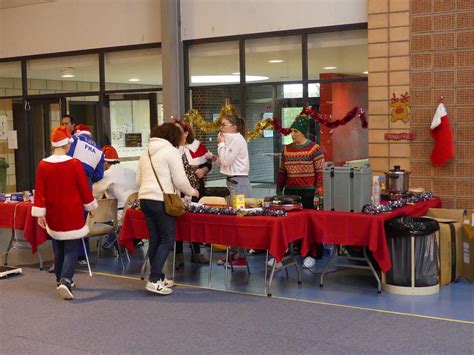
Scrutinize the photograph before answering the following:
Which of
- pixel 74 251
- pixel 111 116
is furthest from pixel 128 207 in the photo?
pixel 111 116

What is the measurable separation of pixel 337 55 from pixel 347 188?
272 cm

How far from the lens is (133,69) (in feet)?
31.1

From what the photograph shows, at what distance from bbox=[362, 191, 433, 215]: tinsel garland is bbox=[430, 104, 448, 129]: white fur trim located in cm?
73

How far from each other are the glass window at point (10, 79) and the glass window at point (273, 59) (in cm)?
435

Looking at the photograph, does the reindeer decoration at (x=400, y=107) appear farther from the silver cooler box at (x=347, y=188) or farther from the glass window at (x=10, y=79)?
the glass window at (x=10, y=79)

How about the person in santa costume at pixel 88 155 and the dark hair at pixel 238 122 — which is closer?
the person in santa costume at pixel 88 155

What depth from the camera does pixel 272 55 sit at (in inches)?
325

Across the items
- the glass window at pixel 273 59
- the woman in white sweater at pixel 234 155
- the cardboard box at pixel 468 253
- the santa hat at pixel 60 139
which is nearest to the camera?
the santa hat at pixel 60 139

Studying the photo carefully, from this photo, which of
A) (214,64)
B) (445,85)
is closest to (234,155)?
(445,85)

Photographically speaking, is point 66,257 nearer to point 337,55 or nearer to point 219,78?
point 219,78

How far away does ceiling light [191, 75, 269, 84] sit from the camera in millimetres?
8406

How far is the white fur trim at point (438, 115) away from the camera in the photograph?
6.76 metres

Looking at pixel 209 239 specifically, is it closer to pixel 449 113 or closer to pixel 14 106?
pixel 449 113

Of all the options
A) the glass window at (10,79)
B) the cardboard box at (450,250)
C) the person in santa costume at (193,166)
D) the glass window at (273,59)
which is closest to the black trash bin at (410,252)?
the cardboard box at (450,250)
